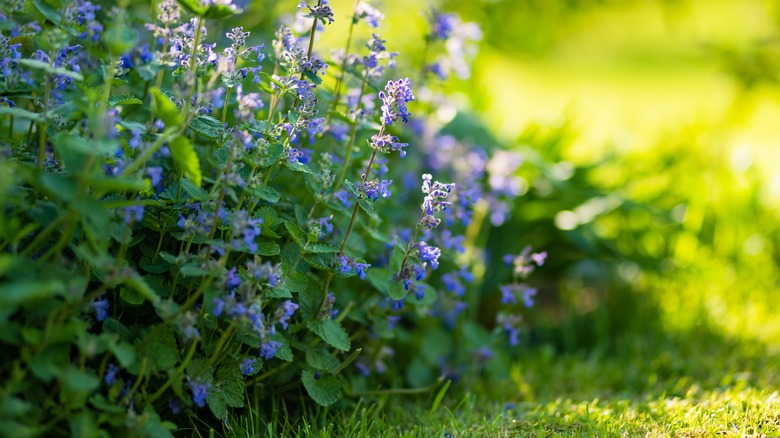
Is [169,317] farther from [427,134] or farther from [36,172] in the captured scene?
[427,134]

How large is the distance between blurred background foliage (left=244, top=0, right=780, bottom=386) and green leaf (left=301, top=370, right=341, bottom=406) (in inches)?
49.6

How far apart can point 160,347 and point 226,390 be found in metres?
0.23

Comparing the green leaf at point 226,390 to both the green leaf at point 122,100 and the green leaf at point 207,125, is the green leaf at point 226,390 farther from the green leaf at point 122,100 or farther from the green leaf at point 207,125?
the green leaf at point 122,100

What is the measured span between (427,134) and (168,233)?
1359mm

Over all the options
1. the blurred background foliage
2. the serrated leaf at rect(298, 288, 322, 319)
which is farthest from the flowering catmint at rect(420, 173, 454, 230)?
the blurred background foliage

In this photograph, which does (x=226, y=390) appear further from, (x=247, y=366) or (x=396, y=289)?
(x=396, y=289)

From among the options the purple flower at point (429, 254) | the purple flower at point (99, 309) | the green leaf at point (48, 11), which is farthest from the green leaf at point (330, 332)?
the green leaf at point (48, 11)

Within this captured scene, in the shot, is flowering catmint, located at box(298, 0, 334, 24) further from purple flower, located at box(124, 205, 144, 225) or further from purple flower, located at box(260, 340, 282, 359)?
purple flower, located at box(260, 340, 282, 359)

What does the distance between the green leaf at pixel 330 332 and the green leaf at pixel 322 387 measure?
A: 5.6 inches

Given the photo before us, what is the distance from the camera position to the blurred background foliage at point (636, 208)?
3221mm

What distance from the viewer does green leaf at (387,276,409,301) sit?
6.31ft

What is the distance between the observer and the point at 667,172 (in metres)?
3.90

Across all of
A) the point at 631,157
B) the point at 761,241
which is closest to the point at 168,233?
the point at 631,157

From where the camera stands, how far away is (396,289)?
1.94 m
